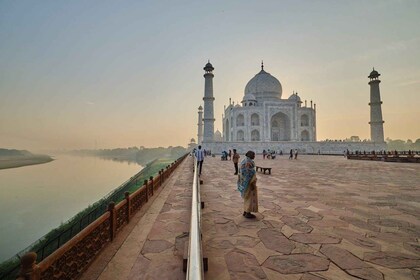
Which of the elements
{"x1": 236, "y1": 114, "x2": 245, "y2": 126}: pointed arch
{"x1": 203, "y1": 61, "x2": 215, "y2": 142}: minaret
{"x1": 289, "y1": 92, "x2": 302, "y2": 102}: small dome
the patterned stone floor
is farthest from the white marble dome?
the patterned stone floor

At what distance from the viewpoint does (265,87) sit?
4434cm

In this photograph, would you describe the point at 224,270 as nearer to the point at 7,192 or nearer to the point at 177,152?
the point at 7,192

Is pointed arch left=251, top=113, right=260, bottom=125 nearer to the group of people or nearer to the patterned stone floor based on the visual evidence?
the patterned stone floor

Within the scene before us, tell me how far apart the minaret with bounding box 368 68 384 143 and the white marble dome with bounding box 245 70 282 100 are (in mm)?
15452

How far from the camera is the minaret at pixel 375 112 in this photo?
3491 cm

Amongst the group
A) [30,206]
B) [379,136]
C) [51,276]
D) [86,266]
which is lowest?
[30,206]

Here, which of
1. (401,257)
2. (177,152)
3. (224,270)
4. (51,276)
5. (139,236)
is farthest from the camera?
(177,152)

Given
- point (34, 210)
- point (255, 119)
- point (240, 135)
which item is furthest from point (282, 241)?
point (255, 119)

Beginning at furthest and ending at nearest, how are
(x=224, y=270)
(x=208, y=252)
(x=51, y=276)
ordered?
(x=208, y=252)
(x=224, y=270)
(x=51, y=276)

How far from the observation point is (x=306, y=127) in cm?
4181

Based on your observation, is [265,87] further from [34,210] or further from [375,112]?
[34,210]

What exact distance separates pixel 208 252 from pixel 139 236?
1234 mm

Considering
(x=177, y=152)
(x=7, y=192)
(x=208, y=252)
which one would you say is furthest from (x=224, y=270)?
(x=177, y=152)

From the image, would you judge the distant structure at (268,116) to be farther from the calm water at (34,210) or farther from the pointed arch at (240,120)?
the calm water at (34,210)
